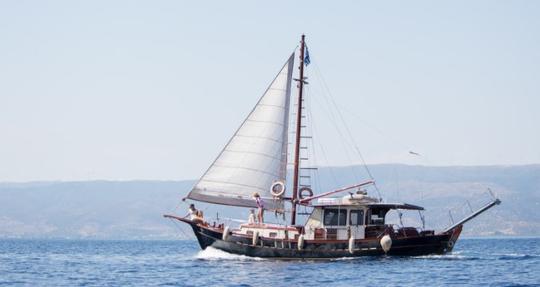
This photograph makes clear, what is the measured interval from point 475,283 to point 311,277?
8.19 meters

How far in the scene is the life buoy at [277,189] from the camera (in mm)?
63688

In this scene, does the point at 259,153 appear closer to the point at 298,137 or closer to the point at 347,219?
the point at 298,137

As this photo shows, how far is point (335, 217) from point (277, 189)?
4.39 meters

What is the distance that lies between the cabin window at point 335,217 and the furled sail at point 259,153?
3559 millimetres

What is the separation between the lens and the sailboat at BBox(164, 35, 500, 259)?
61.4 meters

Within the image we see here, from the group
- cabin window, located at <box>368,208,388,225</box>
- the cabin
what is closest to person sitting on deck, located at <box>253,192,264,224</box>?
the cabin

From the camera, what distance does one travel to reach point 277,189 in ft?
210

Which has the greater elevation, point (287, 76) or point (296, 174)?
point (287, 76)

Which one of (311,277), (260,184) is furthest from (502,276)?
(260,184)

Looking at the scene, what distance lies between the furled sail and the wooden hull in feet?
9.54

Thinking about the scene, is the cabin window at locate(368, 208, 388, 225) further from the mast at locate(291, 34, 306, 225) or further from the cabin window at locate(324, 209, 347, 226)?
the mast at locate(291, 34, 306, 225)

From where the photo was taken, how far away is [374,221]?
62.6 metres

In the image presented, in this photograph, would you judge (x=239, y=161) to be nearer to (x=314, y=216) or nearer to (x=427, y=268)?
(x=314, y=216)

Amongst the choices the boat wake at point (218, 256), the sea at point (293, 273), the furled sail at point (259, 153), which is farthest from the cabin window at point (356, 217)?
the boat wake at point (218, 256)
